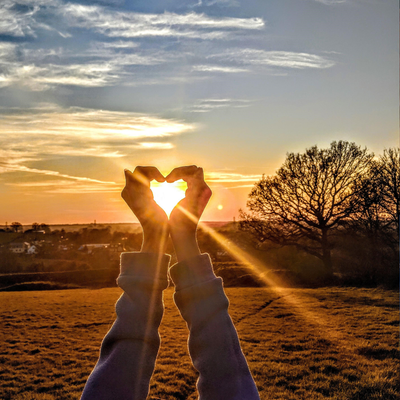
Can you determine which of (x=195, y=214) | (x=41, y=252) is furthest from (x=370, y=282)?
(x=41, y=252)

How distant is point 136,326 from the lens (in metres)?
1.56

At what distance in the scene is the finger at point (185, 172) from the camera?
202 centimetres

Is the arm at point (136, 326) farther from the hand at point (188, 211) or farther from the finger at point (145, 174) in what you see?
the finger at point (145, 174)

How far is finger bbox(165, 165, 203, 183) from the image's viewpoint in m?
2.02

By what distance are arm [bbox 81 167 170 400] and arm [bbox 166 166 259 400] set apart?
89 mm

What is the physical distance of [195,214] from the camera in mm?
1912

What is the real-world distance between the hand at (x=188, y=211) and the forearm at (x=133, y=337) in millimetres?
127

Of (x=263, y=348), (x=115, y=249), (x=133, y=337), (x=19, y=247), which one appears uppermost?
(x=133, y=337)

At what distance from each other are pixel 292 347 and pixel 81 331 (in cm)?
579

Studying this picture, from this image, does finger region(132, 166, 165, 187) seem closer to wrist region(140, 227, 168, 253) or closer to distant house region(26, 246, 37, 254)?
wrist region(140, 227, 168, 253)

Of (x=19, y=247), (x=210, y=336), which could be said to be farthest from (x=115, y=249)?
(x=210, y=336)

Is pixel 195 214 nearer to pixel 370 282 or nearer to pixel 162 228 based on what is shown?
pixel 162 228

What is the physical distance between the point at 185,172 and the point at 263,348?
22.1ft

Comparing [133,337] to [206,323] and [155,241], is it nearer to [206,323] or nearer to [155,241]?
[206,323]
